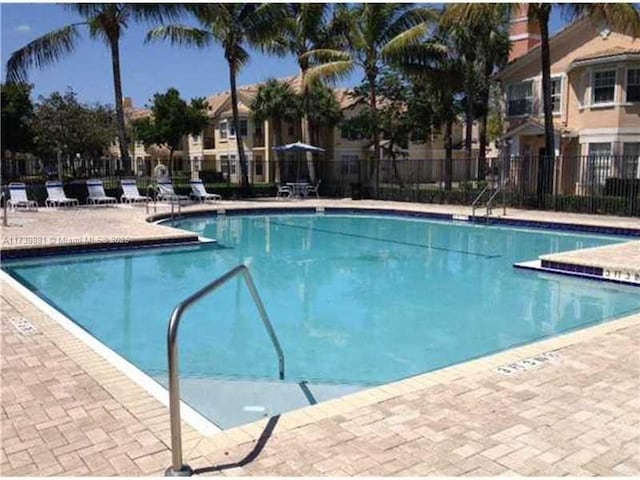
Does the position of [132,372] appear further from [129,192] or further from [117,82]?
[117,82]

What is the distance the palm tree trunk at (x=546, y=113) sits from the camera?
62.3 ft

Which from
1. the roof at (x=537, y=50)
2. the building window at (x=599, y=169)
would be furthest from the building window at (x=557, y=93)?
the building window at (x=599, y=169)

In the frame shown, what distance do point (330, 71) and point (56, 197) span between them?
1140 centimetres

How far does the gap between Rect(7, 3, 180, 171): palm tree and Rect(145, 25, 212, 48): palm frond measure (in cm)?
134

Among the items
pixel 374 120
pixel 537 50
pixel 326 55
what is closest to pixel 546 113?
pixel 537 50

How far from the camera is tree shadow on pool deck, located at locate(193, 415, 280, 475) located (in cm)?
333

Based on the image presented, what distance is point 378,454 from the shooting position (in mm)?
3510

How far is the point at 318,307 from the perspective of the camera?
9.05m

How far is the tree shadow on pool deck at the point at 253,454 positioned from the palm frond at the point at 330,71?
22.1 m

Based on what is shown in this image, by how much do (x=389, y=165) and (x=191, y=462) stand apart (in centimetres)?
2561

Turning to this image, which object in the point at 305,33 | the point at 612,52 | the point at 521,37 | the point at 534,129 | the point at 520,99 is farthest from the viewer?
the point at 521,37

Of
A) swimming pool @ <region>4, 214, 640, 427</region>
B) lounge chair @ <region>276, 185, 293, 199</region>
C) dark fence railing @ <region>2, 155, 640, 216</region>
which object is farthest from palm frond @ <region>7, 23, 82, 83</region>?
swimming pool @ <region>4, 214, 640, 427</region>

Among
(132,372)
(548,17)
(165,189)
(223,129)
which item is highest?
(548,17)

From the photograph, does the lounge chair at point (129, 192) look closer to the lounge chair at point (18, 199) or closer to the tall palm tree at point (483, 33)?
the lounge chair at point (18, 199)
